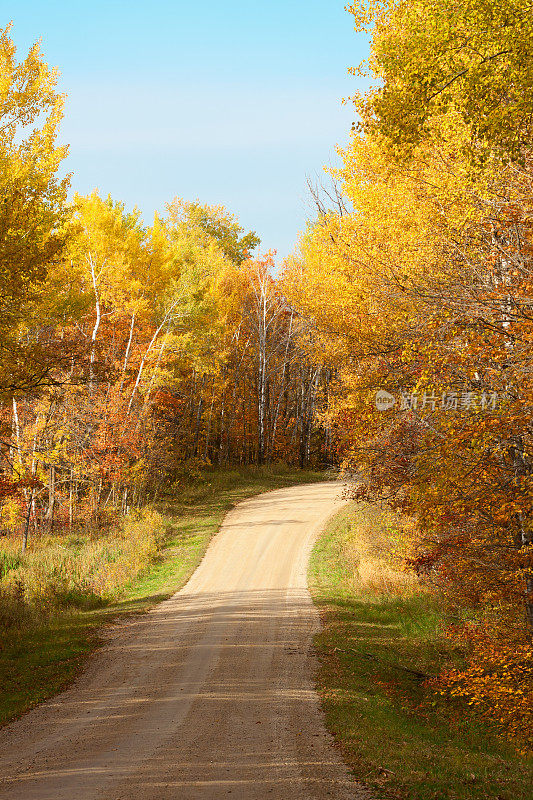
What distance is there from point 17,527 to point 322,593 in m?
11.8

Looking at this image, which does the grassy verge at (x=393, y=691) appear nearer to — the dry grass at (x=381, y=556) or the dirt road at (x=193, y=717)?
the dry grass at (x=381, y=556)

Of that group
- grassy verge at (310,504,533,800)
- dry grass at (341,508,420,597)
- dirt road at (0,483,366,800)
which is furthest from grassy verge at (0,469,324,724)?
dry grass at (341,508,420,597)

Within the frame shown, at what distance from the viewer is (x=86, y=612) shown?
45.2 ft

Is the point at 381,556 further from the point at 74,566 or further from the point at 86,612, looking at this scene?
the point at 74,566

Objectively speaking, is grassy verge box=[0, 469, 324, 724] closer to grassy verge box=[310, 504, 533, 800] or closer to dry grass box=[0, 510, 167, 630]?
dry grass box=[0, 510, 167, 630]

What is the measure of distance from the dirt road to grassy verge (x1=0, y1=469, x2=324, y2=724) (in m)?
0.48

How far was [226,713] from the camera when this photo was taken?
7715mm

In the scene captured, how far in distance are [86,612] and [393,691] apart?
762 centimetres

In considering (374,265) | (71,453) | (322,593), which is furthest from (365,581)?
(71,453)

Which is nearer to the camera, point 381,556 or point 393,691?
point 393,691

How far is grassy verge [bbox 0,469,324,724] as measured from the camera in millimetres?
9281

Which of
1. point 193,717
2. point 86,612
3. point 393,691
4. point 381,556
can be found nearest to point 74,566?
point 86,612

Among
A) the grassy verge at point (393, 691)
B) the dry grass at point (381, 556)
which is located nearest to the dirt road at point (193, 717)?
the grassy verge at point (393, 691)

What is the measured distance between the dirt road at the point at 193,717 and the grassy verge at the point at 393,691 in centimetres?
40
